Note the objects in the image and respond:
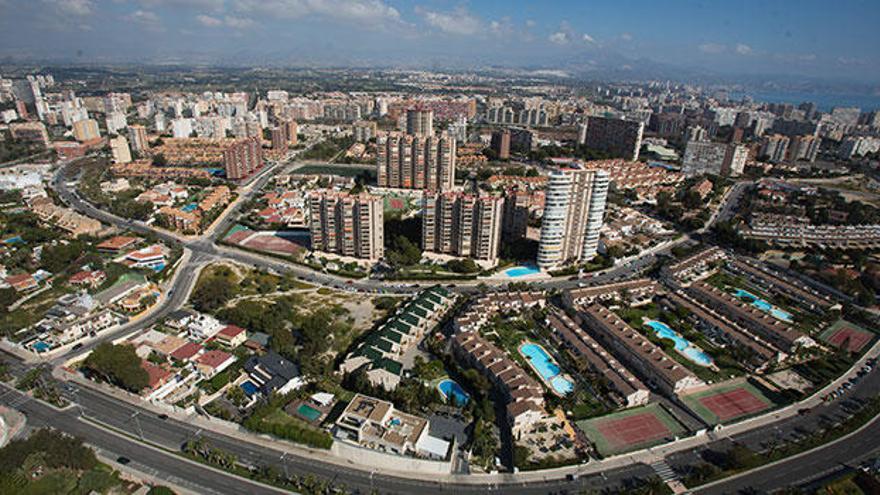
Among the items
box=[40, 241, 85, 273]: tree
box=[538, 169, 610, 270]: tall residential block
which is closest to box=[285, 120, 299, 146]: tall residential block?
box=[40, 241, 85, 273]: tree

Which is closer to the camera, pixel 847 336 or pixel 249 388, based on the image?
pixel 249 388

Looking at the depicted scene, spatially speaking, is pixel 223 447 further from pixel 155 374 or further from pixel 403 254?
pixel 403 254

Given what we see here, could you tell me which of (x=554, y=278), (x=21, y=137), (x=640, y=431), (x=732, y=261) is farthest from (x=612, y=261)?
(x=21, y=137)

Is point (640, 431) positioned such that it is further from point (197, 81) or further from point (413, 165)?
point (197, 81)

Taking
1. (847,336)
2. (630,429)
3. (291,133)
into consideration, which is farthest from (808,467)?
(291,133)

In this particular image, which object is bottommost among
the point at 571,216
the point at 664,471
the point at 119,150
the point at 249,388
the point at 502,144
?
the point at 249,388

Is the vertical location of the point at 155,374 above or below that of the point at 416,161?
below
